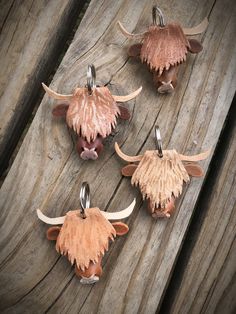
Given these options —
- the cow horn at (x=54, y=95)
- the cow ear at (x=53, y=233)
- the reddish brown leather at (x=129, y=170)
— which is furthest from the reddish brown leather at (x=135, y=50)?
the cow ear at (x=53, y=233)

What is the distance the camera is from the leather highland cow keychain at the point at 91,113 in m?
1.51

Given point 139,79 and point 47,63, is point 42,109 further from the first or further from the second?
point 139,79

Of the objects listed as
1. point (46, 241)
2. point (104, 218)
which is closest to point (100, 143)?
point (104, 218)

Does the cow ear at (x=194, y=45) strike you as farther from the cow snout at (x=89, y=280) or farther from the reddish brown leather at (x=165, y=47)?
the cow snout at (x=89, y=280)

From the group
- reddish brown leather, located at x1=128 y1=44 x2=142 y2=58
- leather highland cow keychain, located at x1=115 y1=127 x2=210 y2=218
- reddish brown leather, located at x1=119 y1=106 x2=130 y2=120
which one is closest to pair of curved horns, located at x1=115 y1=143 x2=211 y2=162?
leather highland cow keychain, located at x1=115 y1=127 x2=210 y2=218

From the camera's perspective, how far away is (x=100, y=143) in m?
1.54

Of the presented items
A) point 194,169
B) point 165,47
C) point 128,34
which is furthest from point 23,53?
point 194,169

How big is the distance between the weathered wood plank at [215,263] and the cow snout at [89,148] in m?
0.42

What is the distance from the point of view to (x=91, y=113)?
4.98 ft

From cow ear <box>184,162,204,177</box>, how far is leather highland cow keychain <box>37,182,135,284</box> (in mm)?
206

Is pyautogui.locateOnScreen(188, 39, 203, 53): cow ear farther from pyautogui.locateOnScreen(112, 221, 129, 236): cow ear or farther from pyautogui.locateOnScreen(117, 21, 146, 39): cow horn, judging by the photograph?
pyautogui.locateOnScreen(112, 221, 129, 236): cow ear

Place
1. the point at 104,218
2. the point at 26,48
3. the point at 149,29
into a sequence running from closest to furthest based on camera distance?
the point at 104,218
the point at 149,29
the point at 26,48

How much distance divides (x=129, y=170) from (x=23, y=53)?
56 centimetres

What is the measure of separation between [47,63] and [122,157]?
1.54 feet
